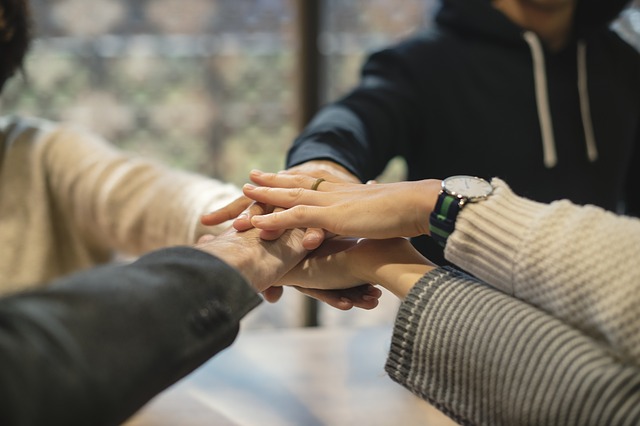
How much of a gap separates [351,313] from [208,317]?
1486mm

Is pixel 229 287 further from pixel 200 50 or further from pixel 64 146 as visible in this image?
pixel 200 50

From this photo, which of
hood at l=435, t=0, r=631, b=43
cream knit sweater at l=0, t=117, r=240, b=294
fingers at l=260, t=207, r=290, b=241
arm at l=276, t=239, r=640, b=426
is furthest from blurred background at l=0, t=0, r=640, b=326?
arm at l=276, t=239, r=640, b=426

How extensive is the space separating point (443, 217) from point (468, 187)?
46 millimetres

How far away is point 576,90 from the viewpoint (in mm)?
1275

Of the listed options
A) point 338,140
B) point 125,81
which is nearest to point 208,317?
point 338,140

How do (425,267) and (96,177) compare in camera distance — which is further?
(96,177)

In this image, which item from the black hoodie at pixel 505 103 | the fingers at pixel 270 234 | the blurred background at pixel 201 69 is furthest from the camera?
the blurred background at pixel 201 69

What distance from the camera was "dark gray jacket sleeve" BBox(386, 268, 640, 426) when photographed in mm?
559

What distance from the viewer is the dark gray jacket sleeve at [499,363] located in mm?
559

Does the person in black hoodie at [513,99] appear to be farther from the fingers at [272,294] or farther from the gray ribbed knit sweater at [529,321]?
the gray ribbed knit sweater at [529,321]

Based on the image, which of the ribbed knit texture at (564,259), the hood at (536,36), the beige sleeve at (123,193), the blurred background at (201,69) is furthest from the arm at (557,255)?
the blurred background at (201,69)

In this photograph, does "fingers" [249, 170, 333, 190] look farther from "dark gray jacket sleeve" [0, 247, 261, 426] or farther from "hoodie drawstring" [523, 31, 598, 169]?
"hoodie drawstring" [523, 31, 598, 169]

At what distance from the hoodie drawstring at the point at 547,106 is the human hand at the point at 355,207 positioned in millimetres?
502

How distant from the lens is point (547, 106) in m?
1.23
